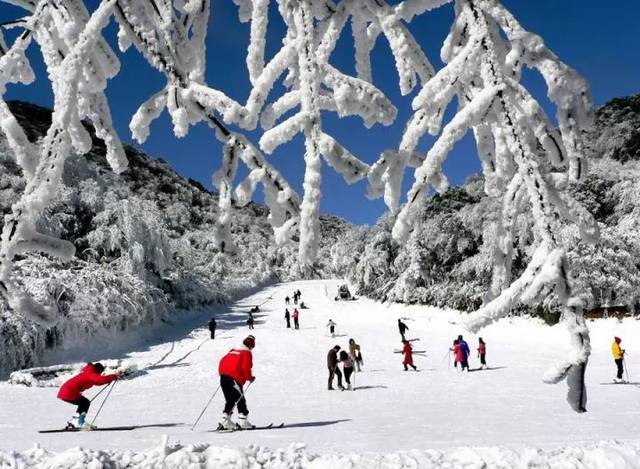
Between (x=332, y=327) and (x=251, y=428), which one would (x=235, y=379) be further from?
(x=332, y=327)

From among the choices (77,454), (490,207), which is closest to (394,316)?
(490,207)

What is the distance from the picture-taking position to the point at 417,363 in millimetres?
18953

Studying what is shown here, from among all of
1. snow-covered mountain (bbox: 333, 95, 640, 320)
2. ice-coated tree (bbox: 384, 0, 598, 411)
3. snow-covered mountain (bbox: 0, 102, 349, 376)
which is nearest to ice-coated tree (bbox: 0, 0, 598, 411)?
ice-coated tree (bbox: 384, 0, 598, 411)

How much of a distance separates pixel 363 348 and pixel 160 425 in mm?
14677

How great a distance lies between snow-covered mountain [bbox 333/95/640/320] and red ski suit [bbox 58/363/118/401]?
27.7 feet

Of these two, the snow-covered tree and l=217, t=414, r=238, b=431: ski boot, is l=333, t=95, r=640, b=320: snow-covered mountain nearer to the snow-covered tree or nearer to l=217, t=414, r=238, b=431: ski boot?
l=217, t=414, r=238, b=431: ski boot

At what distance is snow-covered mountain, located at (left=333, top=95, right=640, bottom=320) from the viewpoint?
23.9 meters

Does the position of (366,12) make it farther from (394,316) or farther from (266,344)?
(394,316)

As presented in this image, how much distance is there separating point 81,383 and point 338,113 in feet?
26.6

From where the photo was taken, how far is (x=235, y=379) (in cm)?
796

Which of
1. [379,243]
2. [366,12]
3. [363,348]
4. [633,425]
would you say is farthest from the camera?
[379,243]

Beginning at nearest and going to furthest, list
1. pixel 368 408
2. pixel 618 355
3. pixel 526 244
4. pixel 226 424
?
pixel 226 424 → pixel 368 408 → pixel 618 355 → pixel 526 244

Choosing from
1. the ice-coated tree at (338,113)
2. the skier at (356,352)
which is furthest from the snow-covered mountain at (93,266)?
the ice-coated tree at (338,113)

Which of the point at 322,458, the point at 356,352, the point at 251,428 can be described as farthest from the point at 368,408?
the point at 356,352
